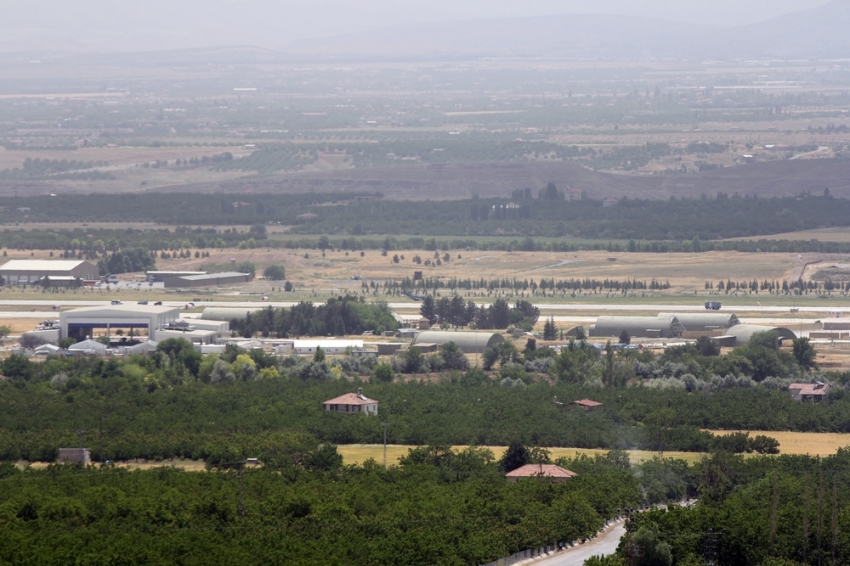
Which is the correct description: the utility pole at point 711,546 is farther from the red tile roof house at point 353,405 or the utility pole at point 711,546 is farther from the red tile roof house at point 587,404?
the red tile roof house at point 353,405

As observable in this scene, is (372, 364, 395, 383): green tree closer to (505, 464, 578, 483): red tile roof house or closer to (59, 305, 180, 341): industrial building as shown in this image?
(59, 305, 180, 341): industrial building

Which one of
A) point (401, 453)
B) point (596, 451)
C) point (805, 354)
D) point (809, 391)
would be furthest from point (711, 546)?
point (805, 354)

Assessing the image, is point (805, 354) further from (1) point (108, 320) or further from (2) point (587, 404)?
(1) point (108, 320)

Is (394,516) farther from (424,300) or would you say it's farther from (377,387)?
(424,300)

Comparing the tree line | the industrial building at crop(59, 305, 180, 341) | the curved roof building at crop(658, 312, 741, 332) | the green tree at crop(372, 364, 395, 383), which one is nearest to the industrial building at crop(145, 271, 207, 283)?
the industrial building at crop(59, 305, 180, 341)

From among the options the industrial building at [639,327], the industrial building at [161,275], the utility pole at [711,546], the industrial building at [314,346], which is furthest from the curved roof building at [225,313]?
the utility pole at [711,546]

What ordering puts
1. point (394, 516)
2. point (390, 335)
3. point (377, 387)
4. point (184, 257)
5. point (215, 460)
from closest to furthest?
point (394, 516) < point (215, 460) < point (377, 387) < point (390, 335) < point (184, 257)

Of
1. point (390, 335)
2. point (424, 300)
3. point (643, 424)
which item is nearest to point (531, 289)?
point (424, 300)
